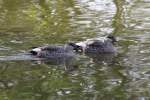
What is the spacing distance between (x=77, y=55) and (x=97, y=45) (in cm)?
60

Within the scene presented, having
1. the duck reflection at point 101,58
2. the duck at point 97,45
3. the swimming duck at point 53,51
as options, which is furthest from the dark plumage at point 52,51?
the duck reflection at point 101,58

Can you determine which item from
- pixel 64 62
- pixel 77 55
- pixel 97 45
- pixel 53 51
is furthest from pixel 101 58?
pixel 53 51

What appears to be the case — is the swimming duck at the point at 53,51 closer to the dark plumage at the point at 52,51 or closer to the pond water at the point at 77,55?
the dark plumage at the point at 52,51

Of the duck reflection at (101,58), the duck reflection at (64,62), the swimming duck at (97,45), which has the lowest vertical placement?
the duck reflection at (101,58)

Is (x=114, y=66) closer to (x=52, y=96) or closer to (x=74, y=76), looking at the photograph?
(x=74, y=76)

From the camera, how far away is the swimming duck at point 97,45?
13273mm

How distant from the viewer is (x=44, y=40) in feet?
46.5

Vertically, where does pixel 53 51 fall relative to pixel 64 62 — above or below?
above

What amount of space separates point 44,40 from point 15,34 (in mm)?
1163

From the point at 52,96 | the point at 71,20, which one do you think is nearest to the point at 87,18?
the point at 71,20

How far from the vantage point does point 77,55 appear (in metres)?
13.1

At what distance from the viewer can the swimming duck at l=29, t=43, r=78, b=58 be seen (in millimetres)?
12609

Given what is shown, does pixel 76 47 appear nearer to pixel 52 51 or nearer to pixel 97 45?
pixel 97 45

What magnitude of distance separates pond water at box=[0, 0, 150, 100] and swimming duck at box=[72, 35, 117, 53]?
0.22 m
